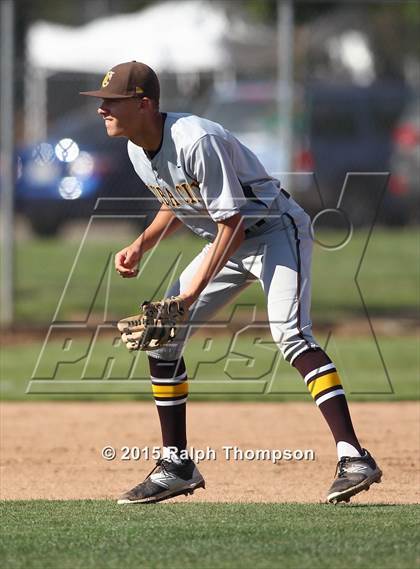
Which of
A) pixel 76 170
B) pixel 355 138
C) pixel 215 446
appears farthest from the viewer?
pixel 355 138

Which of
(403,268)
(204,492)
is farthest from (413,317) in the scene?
(204,492)

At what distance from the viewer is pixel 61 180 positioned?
14.3 m

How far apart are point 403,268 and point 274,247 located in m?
10.6

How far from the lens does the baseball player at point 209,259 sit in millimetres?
5434

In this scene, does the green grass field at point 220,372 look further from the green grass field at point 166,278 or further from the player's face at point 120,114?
the player's face at point 120,114

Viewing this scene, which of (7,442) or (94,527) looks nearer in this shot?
(94,527)

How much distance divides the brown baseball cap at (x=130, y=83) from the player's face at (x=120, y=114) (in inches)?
1.4

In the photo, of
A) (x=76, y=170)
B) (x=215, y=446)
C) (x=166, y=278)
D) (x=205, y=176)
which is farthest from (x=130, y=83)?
(x=76, y=170)

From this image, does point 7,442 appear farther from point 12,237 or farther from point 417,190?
point 417,190

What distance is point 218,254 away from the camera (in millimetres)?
5426

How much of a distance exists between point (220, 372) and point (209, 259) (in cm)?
535

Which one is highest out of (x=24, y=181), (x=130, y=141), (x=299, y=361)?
(x=130, y=141)

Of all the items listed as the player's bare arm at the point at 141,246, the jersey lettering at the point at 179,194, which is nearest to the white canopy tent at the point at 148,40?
the player's bare arm at the point at 141,246

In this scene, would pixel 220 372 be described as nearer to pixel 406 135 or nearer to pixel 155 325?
pixel 155 325
